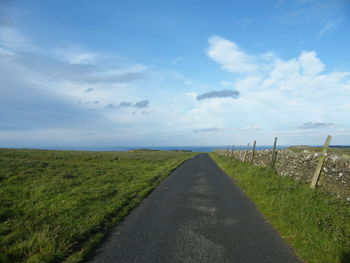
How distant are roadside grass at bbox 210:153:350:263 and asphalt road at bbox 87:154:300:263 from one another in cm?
38

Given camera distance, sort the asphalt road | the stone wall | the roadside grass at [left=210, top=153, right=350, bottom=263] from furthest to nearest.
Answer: the stone wall
the roadside grass at [left=210, top=153, right=350, bottom=263]
the asphalt road

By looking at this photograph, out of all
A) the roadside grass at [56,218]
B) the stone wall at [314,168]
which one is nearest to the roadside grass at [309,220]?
the stone wall at [314,168]

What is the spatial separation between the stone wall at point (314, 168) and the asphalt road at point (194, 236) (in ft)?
11.9

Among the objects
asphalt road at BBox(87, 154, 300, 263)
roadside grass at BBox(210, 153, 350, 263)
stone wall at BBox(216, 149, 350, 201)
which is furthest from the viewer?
stone wall at BBox(216, 149, 350, 201)

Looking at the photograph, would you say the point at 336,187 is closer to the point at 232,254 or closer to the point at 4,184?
the point at 232,254

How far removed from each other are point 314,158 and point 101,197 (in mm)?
10712

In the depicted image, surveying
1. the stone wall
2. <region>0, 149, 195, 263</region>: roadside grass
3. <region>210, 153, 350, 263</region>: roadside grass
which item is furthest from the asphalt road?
the stone wall

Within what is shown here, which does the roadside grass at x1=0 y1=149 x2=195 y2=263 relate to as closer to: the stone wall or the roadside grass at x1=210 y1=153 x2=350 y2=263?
the roadside grass at x1=210 y1=153 x2=350 y2=263

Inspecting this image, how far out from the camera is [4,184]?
11.3 meters

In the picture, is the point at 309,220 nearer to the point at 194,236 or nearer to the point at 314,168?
the point at 194,236

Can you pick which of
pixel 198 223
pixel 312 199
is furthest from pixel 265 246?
pixel 312 199

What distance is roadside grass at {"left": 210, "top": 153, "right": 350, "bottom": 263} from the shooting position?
448 centimetres

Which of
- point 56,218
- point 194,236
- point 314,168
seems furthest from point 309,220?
point 56,218

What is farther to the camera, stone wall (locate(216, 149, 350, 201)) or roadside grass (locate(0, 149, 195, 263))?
stone wall (locate(216, 149, 350, 201))
